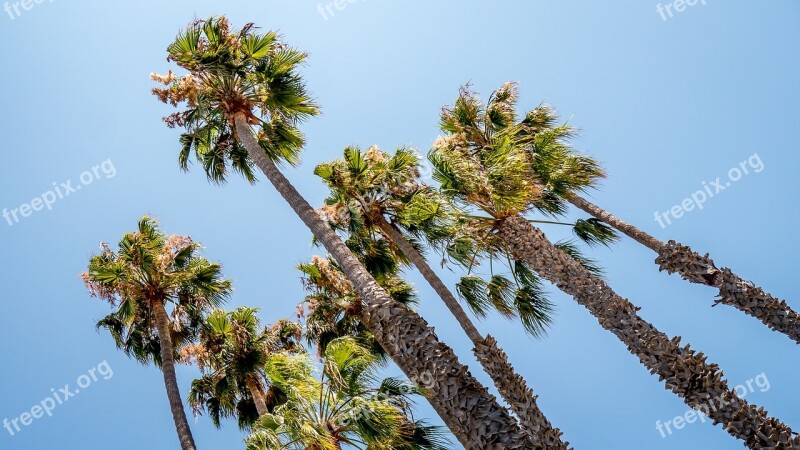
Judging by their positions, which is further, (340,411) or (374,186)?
(374,186)

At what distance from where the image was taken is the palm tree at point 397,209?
10789 mm

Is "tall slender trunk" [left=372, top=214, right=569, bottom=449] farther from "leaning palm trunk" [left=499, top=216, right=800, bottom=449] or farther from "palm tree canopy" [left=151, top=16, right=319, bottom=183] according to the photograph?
"palm tree canopy" [left=151, top=16, right=319, bottom=183]

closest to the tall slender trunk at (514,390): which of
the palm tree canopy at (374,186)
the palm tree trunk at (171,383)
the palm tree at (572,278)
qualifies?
the palm tree at (572,278)

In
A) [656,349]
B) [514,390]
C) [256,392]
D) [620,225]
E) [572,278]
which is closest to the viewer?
[656,349]

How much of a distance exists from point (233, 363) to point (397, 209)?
561cm

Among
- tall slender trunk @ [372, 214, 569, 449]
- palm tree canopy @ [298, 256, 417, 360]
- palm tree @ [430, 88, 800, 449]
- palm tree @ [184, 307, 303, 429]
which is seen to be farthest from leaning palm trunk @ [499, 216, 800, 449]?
palm tree @ [184, 307, 303, 429]

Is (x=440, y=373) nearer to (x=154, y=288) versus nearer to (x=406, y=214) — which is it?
(x=406, y=214)

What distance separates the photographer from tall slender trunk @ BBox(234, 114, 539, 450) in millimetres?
5258

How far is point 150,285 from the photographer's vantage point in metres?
11.9

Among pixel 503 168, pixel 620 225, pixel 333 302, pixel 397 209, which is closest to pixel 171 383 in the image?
pixel 333 302

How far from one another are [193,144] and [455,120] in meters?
6.59

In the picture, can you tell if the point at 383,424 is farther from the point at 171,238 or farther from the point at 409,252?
the point at 171,238

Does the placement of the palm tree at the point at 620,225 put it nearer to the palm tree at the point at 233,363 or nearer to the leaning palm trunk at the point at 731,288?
the leaning palm trunk at the point at 731,288

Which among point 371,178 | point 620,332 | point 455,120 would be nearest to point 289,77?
point 371,178
